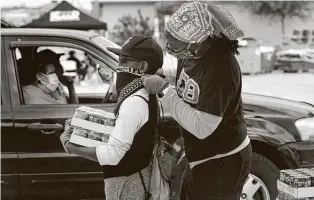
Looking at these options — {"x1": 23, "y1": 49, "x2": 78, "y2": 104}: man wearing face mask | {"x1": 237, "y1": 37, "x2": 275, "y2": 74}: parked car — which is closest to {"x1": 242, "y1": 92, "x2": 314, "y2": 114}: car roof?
{"x1": 23, "y1": 49, "x2": 78, "y2": 104}: man wearing face mask

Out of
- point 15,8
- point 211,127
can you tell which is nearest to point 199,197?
point 211,127

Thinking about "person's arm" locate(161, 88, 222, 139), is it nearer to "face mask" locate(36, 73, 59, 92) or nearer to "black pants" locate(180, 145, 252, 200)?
"black pants" locate(180, 145, 252, 200)

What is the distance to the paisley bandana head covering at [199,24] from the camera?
8.75 feet

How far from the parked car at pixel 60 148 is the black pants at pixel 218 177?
167 centimetres

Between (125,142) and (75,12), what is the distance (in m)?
12.0

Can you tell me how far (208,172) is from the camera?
284 centimetres

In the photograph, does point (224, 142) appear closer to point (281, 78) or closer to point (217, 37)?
point (217, 37)

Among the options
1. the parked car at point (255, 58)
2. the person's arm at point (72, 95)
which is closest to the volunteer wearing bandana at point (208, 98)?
the person's arm at point (72, 95)

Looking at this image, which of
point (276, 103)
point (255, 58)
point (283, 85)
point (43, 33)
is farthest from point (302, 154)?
point (255, 58)

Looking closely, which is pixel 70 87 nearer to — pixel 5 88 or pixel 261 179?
pixel 5 88

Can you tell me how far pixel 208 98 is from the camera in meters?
2.63

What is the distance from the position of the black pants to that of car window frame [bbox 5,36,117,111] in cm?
197

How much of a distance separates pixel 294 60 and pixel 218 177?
76.0 feet

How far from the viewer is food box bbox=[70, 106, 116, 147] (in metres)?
2.84
